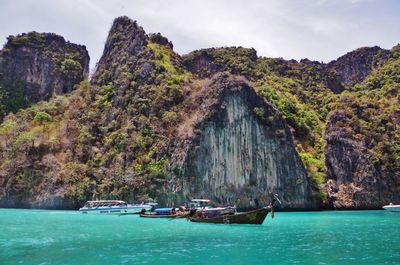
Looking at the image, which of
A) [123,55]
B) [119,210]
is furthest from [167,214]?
[123,55]

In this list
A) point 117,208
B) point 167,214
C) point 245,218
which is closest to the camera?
point 245,218

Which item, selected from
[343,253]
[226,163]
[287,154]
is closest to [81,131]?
[226,163]

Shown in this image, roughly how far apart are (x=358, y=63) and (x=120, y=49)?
56.2 m

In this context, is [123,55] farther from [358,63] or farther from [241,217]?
[358,63]

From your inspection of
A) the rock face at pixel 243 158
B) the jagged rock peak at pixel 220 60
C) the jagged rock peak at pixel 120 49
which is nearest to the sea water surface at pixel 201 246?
the rock face at pixel 243 158

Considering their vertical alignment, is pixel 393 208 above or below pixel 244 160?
below

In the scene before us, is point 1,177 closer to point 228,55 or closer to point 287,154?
point 287,154

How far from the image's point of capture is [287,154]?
6206cm

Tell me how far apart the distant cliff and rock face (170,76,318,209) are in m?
0.14

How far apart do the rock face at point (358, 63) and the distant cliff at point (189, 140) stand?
10.6 m

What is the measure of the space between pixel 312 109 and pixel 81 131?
44.4m

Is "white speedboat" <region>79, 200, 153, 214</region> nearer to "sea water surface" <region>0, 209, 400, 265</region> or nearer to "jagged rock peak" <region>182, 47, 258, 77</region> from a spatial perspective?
"sea water surface" <region>0, 209, 400, 265</region>

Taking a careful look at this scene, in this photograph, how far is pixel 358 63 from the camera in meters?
102

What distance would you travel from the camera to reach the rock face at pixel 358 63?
9825 cm
